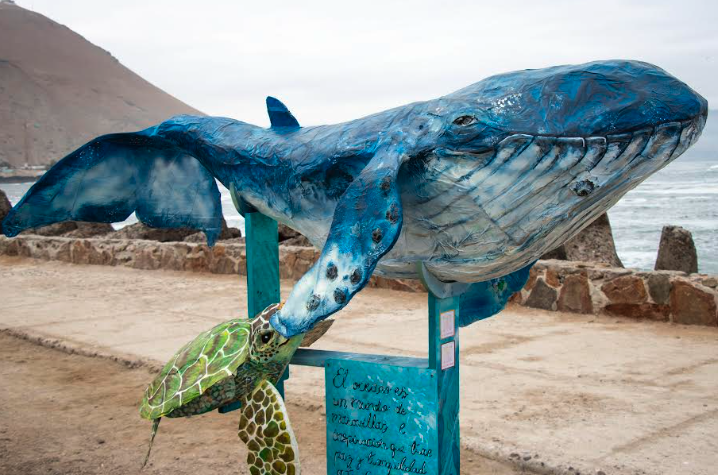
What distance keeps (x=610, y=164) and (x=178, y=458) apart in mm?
2996

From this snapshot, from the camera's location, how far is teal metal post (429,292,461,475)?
10.3 feet

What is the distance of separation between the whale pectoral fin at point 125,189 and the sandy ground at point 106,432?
127 centimetres

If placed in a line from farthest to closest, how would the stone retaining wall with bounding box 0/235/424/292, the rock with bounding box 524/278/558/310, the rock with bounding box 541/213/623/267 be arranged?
the stone retaining wall with bounding box 0/235/424/292
the rock with bounding box 541/213/623/267
the rock with bounding box 524/278/558/310

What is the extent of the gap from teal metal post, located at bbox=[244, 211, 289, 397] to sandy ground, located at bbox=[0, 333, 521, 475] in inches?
28.9

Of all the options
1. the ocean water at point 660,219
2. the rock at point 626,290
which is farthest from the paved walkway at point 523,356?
the ocean water at point 660,219

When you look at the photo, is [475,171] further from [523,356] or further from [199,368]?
[523,356]

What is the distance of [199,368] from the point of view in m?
3.40

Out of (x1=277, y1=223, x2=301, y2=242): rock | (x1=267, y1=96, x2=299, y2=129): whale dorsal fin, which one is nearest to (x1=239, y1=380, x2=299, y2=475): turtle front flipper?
(x1=267, y1=96, x2=299, y2=129): whale dorsal fin

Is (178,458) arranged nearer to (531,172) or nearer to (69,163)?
(69,163)

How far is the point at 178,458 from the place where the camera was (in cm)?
437

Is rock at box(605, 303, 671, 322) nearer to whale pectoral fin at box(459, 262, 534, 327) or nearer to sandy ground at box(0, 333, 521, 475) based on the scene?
sandy ground at box(0, 333, 521, 475)

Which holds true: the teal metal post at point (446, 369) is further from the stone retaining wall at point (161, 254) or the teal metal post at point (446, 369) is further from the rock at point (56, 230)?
the rock at point (56, 230)

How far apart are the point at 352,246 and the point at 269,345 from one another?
92cm

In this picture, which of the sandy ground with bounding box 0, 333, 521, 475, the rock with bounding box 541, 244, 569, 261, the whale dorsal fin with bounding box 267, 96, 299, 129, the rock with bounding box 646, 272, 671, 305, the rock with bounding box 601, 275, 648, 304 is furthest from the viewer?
the rock with bounding box 541, 244, 569, 261
